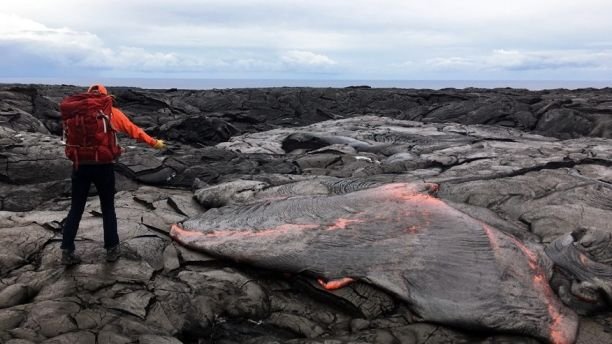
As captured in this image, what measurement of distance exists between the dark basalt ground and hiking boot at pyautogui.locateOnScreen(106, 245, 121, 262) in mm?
117

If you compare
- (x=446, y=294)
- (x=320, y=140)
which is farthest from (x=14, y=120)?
(x=446, y=294)

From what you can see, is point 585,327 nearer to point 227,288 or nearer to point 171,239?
point 227,288

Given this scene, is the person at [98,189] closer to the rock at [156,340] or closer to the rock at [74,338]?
the rock at [74,338]

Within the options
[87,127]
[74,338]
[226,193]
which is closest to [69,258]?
[74,338]

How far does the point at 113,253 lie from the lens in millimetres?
7031

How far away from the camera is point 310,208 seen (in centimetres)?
838

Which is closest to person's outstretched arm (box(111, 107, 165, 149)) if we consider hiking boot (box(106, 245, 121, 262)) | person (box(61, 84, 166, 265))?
person (box(61, 84, 166, 265))

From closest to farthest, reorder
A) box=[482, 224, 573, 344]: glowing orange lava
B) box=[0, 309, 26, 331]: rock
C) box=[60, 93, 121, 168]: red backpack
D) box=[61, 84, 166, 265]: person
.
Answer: box=[0, 309, 26, 331]: rock, box=[482, 224, 573, 344]: glowing orange lava, box=[60, 93, 121, 168]: red backpack, box=[61, 84, 166, 265]: person

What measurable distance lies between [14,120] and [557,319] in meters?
17.7

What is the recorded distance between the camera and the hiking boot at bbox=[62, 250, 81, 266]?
675cm

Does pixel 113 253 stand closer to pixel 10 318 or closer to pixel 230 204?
pixel 10 318

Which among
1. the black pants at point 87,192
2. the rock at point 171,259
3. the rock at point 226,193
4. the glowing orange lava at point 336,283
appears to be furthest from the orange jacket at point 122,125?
the glowing orange lava at point 336,283

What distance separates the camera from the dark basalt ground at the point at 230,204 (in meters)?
6.07

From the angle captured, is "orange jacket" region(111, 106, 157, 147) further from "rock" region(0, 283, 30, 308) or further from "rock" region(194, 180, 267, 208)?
"rock" region(194, 180, 267, 208)
